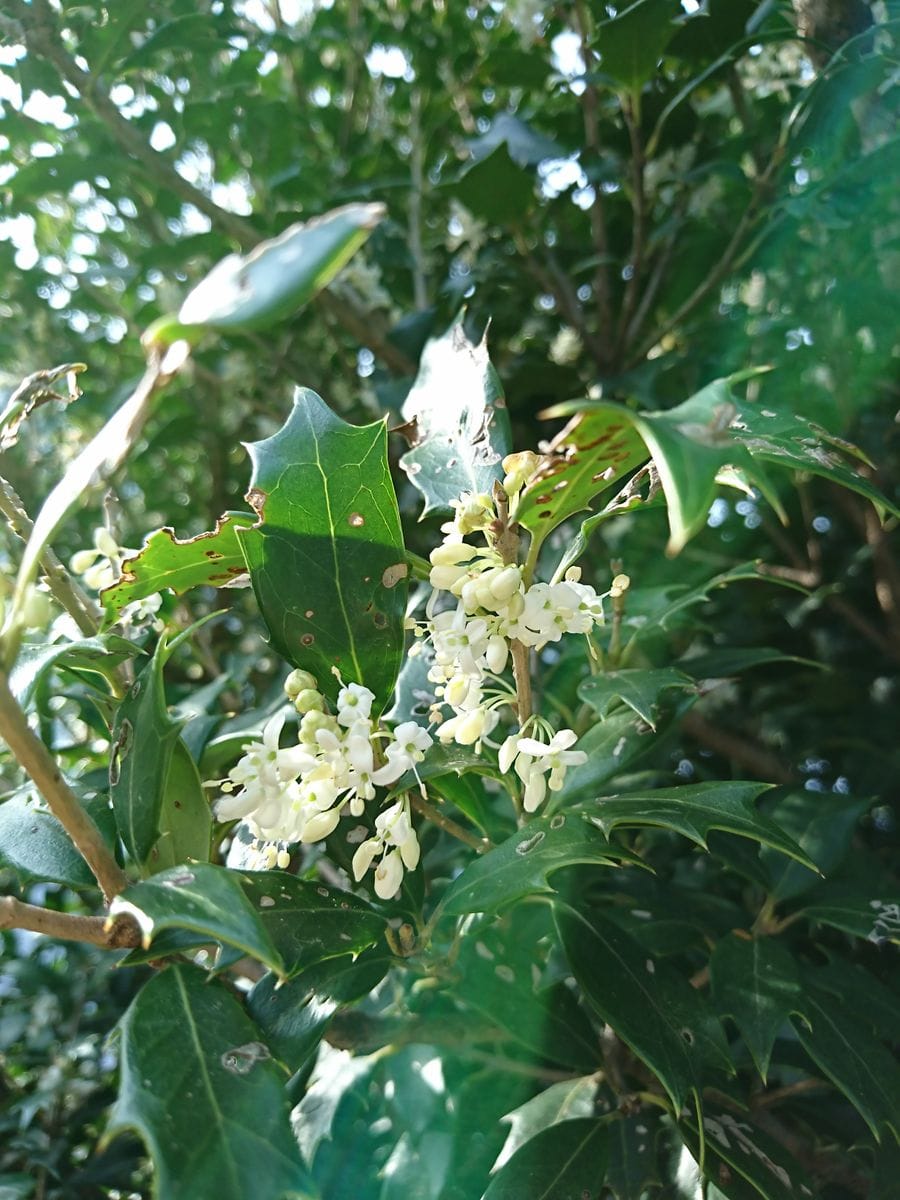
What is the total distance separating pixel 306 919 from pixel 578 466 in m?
0.46

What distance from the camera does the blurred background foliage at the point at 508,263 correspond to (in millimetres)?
1583

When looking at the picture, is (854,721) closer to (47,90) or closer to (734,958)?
(734,958)

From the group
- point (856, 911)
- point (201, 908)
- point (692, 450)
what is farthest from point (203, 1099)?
point (856, 911)

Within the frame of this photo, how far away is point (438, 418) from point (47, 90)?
123 centimetres

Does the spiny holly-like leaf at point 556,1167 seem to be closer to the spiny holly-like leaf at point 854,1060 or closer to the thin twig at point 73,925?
the spiny holly-like leaf at point 854,1060

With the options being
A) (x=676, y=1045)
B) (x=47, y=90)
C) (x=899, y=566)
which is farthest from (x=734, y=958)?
(x=47, y=90)

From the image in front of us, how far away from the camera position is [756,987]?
3.41 ft

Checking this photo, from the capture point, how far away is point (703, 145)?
1.79 metres

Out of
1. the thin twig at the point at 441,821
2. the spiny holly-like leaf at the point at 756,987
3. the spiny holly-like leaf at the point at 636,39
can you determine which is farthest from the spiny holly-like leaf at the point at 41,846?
the spiny holly-like leaf at the point at 636,39

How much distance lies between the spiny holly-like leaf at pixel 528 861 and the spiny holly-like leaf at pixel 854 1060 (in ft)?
1.13

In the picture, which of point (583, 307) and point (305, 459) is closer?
point (305, 459)

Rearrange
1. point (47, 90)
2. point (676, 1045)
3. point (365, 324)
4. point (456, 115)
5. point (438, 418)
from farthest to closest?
point (456, 115) → point (365, 324) → point (47, 90) → point (438, 418) → point (676, 1045)

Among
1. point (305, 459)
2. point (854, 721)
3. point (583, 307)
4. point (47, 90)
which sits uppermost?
point (47, 90)

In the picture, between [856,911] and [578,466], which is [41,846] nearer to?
[578,466]
